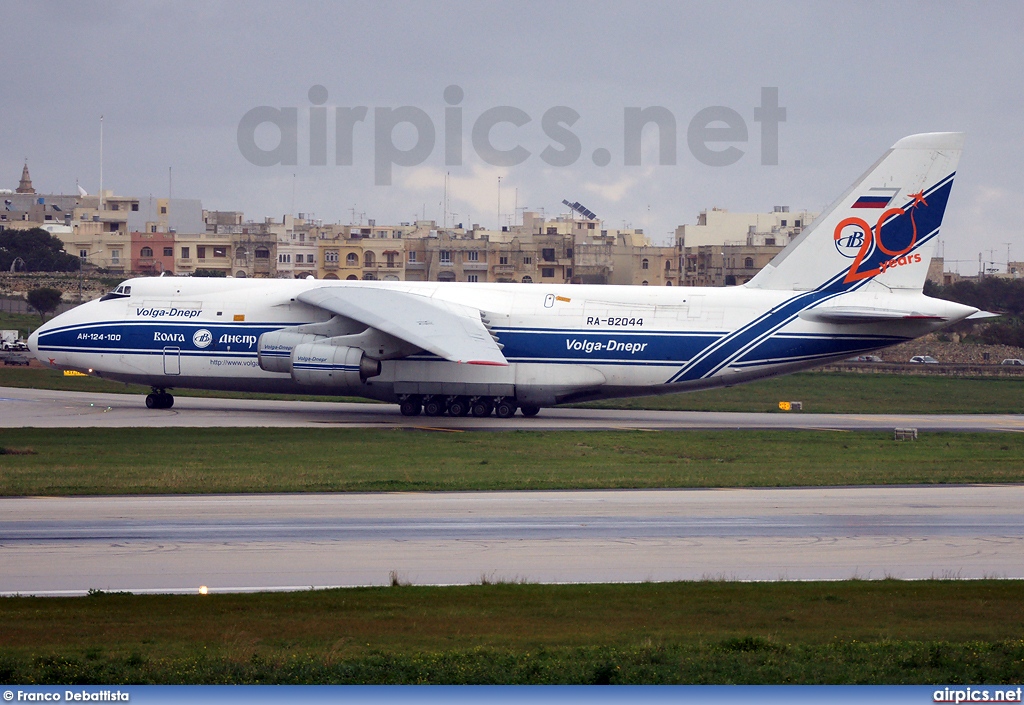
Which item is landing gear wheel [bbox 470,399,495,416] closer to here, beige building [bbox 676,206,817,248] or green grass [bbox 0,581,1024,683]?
green grass [bbox 0,581,1024,683]

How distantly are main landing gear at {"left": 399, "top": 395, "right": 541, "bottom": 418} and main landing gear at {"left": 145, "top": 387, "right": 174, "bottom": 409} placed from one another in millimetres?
8569

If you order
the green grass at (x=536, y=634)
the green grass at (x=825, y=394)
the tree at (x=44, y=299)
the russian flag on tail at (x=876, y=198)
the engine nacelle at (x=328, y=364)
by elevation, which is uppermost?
the russian flag on tail at (x=876, y=198)

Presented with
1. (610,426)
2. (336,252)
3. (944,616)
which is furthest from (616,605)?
(336,252)

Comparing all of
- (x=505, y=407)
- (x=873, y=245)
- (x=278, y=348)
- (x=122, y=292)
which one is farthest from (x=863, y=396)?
(x=122, y=292)

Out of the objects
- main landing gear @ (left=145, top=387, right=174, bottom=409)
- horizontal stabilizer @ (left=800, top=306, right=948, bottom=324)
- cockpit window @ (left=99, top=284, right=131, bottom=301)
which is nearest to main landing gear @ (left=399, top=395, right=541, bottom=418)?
main landing gear @ (left=145, top=387, right=174, bottom=409)

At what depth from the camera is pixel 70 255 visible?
112m

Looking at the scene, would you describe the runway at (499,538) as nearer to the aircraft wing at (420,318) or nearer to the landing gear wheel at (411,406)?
the aircraft wing at (420,318)

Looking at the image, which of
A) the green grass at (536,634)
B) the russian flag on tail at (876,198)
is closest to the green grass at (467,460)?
the russian flag on tail at (876,198)

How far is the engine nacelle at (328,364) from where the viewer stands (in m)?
37.3

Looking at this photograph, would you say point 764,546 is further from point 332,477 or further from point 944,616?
point 332,477

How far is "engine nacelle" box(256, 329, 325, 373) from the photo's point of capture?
38.0m

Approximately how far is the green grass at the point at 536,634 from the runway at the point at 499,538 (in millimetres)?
1121

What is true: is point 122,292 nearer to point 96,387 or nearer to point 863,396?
point 96,387

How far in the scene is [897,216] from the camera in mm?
38000
